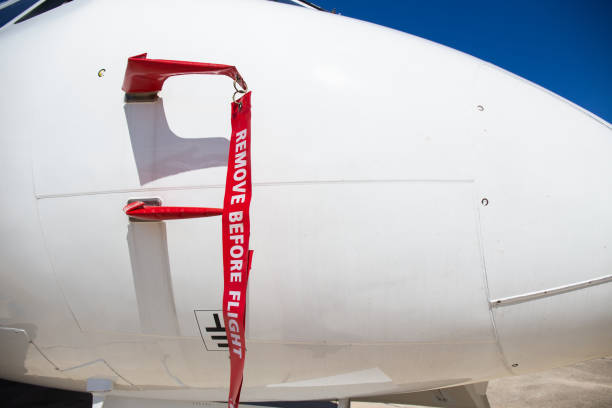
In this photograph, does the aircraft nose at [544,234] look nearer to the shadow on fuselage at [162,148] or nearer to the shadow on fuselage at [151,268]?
the shadow on fuselage at [162,148]

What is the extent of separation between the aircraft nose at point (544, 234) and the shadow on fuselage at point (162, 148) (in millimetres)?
1239

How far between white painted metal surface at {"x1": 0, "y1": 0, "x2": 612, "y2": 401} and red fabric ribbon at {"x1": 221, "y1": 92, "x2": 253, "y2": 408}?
0.08 m

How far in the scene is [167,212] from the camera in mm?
1877

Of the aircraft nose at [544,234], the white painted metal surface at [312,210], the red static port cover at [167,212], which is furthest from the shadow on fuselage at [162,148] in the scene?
the aircraft nose at [544,234]

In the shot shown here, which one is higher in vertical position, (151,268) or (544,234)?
(544,234)

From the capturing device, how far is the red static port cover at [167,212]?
188 cm

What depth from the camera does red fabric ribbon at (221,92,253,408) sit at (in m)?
1.84

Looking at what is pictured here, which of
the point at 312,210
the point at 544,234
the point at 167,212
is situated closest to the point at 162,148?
the point at 167,212

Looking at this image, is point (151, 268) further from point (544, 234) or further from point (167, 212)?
point (544, 234)

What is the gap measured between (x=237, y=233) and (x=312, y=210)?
13.8 inches

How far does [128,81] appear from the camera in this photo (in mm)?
1989

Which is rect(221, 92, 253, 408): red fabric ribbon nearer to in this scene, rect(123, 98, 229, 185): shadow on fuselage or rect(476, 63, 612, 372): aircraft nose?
rect(123, 98, 229, 185): shadow on fuselage

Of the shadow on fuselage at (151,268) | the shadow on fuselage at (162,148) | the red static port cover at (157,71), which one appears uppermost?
the red static port cover at (157,71)

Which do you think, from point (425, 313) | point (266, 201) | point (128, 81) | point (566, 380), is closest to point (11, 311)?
point (128, 81)
